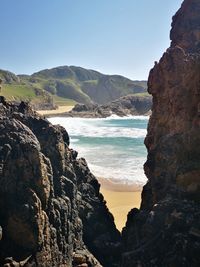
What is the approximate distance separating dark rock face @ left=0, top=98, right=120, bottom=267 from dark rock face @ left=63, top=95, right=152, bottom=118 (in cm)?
11414

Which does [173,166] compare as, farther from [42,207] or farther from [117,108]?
[117,108]

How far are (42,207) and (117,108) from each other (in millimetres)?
137698

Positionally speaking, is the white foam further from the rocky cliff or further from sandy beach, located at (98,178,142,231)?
the rocky cliff

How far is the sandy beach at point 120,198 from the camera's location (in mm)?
19758

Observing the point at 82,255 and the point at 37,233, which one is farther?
the point at 82,255

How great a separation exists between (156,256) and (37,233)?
292 cm

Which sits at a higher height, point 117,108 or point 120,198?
point 117,108

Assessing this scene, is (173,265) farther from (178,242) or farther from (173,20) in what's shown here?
(173,20)

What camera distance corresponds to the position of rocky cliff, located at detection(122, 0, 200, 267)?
8289 mm

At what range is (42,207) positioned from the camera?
1009cm

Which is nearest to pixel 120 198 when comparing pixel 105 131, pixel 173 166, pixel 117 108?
pixel 173 166

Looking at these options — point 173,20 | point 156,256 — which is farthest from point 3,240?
point 173,20

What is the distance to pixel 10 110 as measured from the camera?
12516 mm

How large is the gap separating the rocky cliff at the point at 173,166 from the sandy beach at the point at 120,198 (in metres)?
5.49
